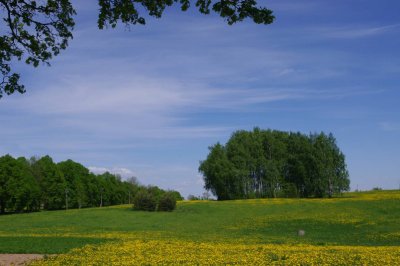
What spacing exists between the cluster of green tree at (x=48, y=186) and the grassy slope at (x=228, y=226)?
48.9 feet

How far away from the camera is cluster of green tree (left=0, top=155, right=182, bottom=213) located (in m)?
85.2

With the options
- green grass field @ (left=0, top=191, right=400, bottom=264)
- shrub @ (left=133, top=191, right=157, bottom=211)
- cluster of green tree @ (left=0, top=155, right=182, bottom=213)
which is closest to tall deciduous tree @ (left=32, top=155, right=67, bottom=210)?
cluster of green tree @ (left=0, top=155, right=182, bottom=213)

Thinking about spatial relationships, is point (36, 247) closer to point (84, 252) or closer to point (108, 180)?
point (84, 252)

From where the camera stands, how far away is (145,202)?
69750mm

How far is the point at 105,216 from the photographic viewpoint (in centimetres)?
5988

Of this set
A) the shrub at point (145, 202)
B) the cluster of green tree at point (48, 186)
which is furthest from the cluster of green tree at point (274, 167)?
the shrub at point (145, 202)

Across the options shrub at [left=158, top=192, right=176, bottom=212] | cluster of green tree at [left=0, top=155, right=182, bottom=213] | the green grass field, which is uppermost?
cluster of green tree at [left=0, top=155, right=182, bottom=213]

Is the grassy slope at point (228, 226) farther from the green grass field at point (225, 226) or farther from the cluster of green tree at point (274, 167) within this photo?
the cluster of green tree at point (274, 167)

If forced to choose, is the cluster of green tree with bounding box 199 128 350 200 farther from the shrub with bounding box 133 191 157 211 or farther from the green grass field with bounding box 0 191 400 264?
the shrub with bounding box 133 191 157 211

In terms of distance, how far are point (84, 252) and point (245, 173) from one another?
89872 millimetres

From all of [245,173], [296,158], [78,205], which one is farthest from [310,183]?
[78,205]

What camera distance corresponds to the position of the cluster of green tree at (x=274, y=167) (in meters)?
103

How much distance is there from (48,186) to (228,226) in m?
61.8

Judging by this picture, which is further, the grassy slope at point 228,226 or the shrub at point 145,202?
the shrub at point 145,202
